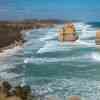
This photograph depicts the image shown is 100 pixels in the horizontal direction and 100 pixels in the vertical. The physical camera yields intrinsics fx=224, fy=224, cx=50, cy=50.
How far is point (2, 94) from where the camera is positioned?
1782 mm

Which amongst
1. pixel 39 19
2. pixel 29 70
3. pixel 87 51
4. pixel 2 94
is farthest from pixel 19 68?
pixel 87 51

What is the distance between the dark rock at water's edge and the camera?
1814 millimetres

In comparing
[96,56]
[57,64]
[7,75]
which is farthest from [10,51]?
[96,56]

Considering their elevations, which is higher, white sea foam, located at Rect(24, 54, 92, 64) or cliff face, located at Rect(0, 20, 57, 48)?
cliff face, located at Rect(0, 20, 57, 48)

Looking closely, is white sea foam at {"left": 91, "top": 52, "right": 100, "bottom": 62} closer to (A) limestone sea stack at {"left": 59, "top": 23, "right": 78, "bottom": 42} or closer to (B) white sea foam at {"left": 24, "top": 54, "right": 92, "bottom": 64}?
(B) white sea foam at {"left": 24, "top": 54, "right": 92, "bottom": 64}

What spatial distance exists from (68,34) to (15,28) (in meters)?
0.44

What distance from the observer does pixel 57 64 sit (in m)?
1.79

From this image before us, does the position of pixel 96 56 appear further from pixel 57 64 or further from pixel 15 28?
pixel 15 28

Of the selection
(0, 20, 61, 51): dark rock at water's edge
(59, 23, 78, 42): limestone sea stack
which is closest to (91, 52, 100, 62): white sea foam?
(59, 23, 78, 42): limestone sea stack

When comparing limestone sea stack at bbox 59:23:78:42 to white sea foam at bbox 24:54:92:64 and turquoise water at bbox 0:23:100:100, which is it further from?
white sea foam at bbox 24:54:92:64

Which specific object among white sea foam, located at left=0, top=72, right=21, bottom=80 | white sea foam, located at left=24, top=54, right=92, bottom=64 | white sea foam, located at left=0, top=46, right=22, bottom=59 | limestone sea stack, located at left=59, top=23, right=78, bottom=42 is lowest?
white sea foam, located at left=0, top=72, right=21, bottom=80

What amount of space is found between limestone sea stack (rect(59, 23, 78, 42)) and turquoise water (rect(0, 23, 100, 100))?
0.03 metres

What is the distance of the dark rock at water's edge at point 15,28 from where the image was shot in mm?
1814

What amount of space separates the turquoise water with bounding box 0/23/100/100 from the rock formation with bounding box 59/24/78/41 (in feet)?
0.11
